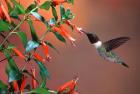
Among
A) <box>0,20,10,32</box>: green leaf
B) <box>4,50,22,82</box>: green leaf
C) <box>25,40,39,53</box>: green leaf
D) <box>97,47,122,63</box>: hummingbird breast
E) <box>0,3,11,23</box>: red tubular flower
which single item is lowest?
<box>97,47,122,63</box>: hummingbird breast

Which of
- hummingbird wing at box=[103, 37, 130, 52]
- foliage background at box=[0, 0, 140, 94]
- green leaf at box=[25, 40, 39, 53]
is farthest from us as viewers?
foliage background at box=[0, 0, 140, 94]

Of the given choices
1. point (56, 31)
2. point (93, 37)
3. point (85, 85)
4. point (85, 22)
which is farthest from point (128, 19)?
point (56, 31)

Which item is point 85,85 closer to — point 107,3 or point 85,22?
point 85,22

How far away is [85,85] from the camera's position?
2.31 meters

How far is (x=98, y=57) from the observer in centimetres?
228

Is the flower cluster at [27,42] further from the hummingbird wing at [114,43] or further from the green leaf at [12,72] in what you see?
the hummingbird wing at [114,43]

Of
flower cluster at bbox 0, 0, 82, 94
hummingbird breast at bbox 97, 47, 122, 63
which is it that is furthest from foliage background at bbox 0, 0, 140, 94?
flower cluster at bbox 0, 0, 82, 94

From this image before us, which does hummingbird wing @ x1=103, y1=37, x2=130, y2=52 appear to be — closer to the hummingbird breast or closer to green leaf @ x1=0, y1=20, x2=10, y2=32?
the hummingbird breast

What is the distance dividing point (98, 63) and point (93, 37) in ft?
3.35

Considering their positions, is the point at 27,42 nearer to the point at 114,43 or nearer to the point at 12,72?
the point at 12,72

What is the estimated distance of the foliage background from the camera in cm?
223

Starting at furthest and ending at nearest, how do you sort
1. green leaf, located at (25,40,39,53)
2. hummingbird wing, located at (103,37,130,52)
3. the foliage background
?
the foliage background → hummingbird wing, located at (103,37,130,52) → green leaf, located at (25,40,39,53)

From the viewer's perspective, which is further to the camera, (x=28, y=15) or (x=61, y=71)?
(x=61, y=71)

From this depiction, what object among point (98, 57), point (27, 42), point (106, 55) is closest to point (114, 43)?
point (106, 55)
